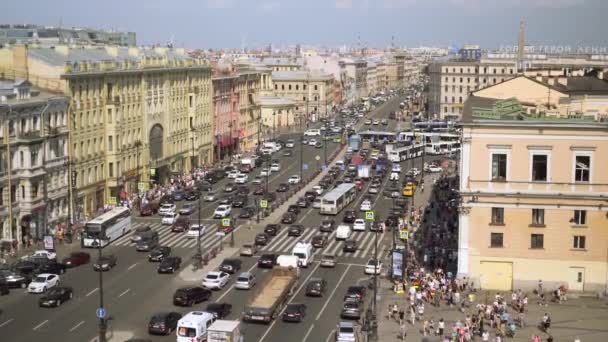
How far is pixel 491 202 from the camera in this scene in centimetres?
5119

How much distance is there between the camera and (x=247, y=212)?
7612cm

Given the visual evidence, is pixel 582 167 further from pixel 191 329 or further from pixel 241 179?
pixel 241 179

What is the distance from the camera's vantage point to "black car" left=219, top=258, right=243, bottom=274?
55.3 meters

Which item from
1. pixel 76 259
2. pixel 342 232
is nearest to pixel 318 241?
pixel 342 232

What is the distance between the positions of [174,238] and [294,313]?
2462 centimetres

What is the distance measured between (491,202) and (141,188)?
1660 inches

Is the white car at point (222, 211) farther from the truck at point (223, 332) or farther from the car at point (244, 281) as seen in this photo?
the truck at point (223, 332)

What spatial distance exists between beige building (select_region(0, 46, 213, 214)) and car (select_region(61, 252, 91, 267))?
15477 millimetres

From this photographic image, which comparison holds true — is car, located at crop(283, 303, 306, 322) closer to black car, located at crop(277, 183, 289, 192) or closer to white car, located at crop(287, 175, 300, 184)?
black car, located at crop(277, 183, 289, 192)

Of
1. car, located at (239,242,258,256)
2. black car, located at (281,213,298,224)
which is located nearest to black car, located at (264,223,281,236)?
black car, located at (281,213,298,224)

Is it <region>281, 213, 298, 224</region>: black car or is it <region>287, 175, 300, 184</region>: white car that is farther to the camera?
<region>287, 175, 300, 184</region>: white car

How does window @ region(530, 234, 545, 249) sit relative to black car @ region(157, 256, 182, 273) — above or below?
above

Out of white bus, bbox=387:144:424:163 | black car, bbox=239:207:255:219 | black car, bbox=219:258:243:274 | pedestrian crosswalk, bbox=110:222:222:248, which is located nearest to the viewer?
black car, bbox=219:258:243:274

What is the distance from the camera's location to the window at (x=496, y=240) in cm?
5141
